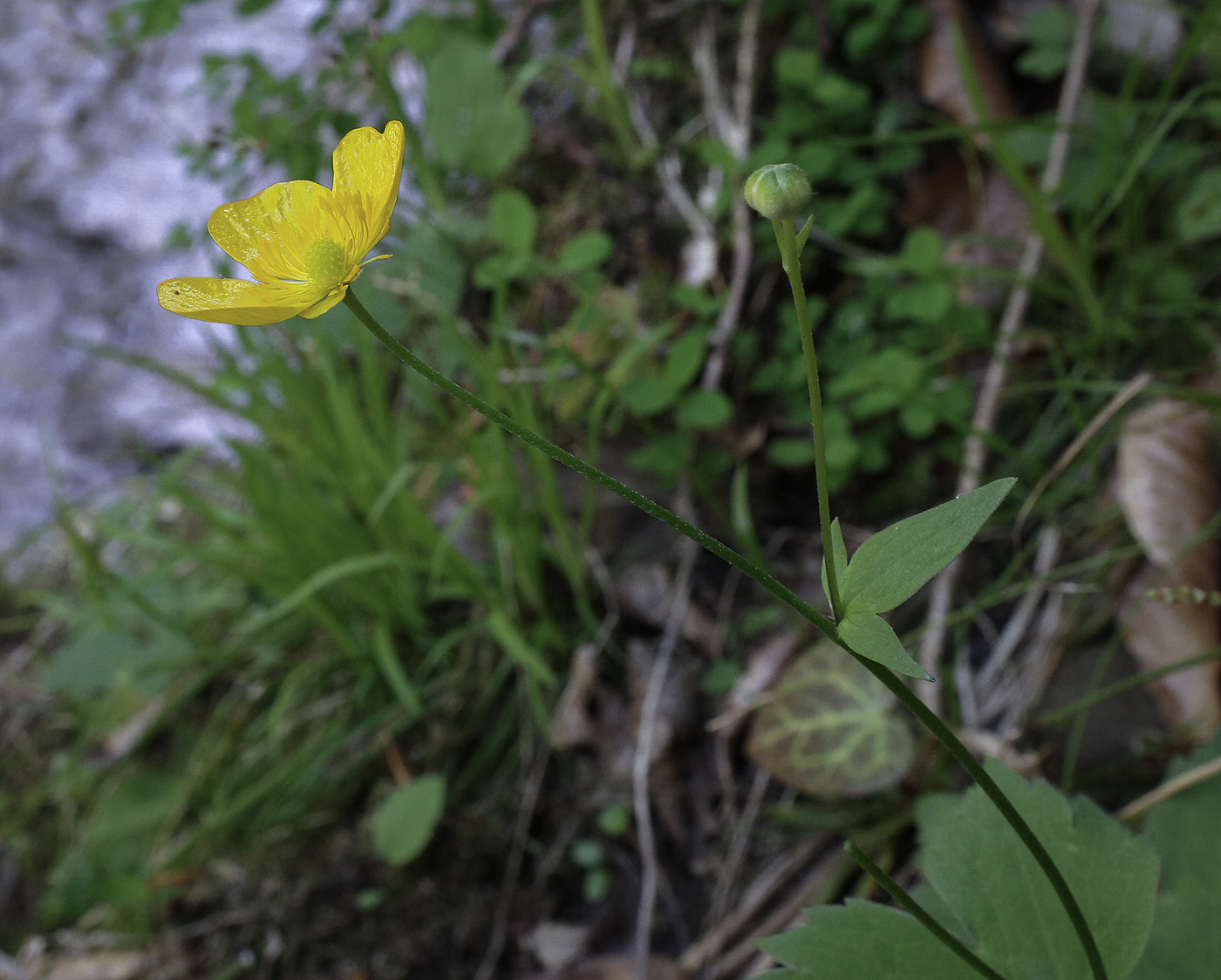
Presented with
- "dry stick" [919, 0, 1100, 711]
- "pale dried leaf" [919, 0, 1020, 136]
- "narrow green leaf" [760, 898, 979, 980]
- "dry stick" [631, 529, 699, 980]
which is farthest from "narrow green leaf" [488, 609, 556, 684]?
"pale dried leaf" [919, 0, 1020, 136]

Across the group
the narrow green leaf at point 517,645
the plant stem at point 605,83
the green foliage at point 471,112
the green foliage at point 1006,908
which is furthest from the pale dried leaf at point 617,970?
the plant stem at point 605,83

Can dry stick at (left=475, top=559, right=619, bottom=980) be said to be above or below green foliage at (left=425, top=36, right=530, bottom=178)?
below

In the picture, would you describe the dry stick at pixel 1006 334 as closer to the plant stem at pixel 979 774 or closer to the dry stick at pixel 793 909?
the dry stick at pixel 793 909

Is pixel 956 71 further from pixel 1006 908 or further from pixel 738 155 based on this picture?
pixel 1006 908

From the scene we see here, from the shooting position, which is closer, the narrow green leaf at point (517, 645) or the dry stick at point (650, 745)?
the dry stick at point (650, 745)

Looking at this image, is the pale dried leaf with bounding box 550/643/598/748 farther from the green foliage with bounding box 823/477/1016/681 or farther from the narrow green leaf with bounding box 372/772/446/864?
the green foliage with bounding box 823/477/1016/681
